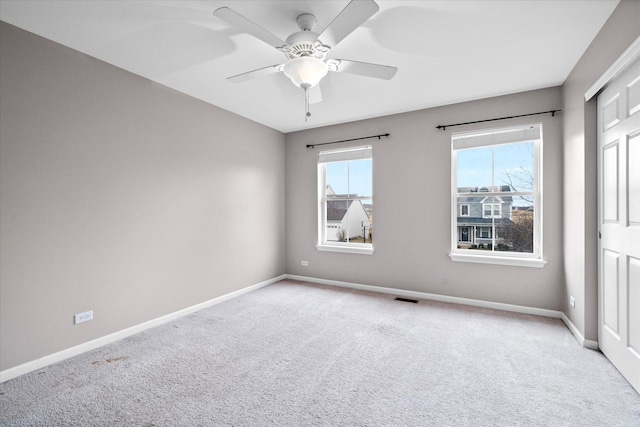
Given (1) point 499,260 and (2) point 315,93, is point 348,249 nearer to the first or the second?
(1) point 499,260

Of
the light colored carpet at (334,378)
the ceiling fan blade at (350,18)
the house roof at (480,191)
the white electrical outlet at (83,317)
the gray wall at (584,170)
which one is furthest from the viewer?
the house roof at (480,191)

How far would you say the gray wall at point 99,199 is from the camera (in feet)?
7.25

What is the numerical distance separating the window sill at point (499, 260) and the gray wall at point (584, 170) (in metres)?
0.30

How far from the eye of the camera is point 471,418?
173 centimetres

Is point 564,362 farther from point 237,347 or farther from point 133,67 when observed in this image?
point 133,67

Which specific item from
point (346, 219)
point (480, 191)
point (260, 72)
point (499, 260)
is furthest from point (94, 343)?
point (480, 191)

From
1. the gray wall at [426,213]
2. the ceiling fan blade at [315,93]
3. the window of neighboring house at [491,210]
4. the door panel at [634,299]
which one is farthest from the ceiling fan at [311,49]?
the window of neighboring house at [491,210]

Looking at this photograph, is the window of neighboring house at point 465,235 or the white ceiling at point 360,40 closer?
the white ceiling at point 360,40

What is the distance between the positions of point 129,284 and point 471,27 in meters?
3.78

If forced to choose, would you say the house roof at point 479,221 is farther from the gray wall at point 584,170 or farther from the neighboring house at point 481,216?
the gray wall at point 584,170

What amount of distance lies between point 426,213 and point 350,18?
288cm

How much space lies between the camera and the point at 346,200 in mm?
4766

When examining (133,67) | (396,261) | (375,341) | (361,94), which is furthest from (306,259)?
(133,67)

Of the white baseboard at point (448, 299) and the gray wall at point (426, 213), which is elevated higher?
the gray wall at point (426, 213)
